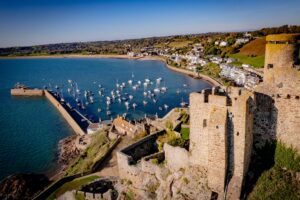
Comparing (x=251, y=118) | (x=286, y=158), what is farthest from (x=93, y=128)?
(x=286, y=158)

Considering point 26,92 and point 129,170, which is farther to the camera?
point 26,92

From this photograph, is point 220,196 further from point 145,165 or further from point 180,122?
point 180,122

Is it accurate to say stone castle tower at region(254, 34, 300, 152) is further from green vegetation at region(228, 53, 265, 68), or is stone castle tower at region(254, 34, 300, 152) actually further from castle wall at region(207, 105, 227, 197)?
green vegetation at region(228, 53, 265, 68)

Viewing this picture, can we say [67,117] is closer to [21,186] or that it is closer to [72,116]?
[72,116]

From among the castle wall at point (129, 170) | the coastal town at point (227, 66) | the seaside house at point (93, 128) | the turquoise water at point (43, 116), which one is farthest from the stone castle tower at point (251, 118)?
the seaside house at point (93, 128)

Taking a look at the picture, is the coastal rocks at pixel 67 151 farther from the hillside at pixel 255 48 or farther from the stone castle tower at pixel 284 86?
the hillside at pixel 255 48

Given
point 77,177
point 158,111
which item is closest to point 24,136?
point 158,111
